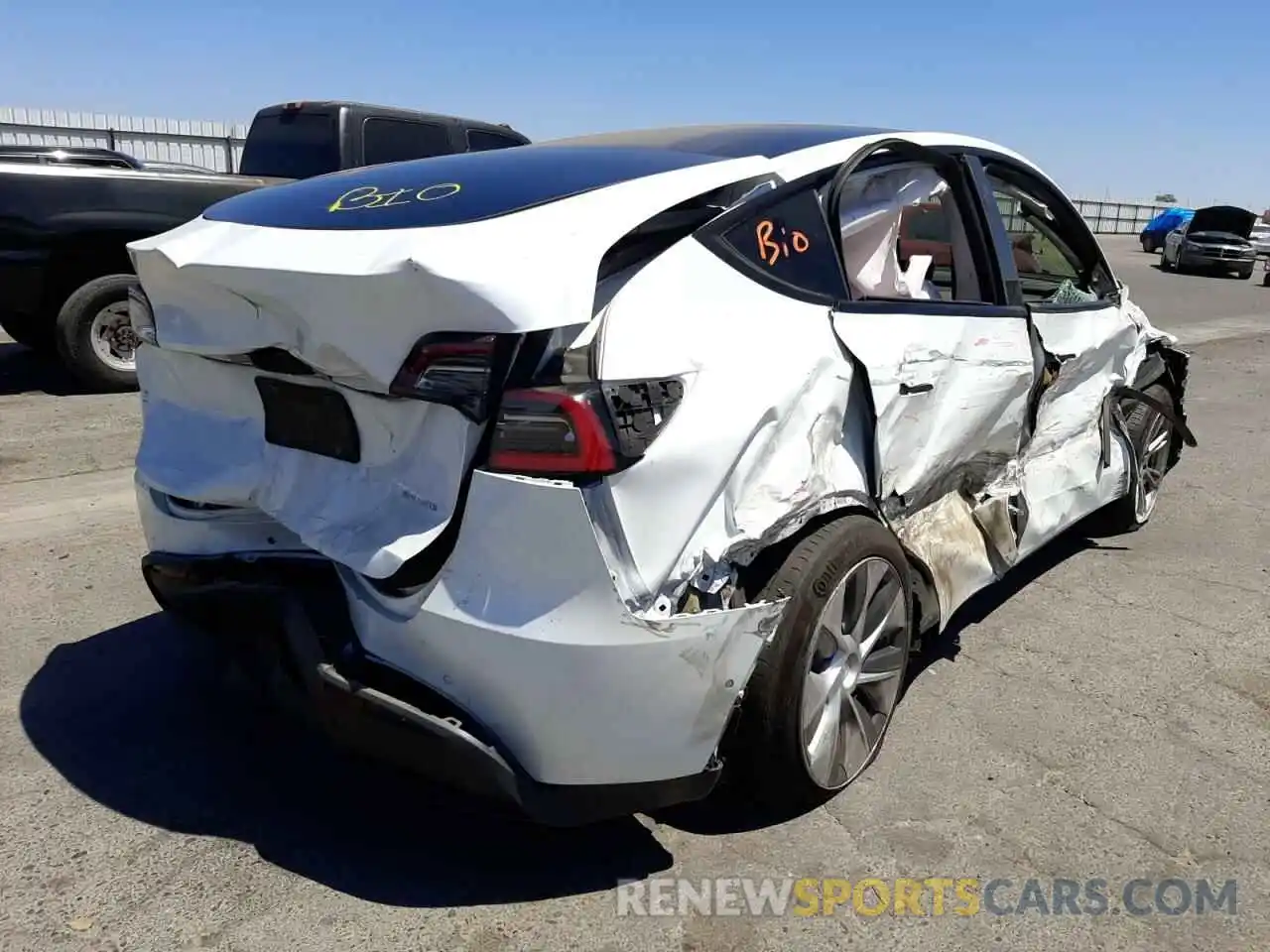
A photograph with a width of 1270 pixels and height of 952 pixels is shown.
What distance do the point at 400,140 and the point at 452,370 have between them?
7.55m

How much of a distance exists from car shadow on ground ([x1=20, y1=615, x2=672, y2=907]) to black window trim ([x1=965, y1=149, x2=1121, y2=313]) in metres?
2.35

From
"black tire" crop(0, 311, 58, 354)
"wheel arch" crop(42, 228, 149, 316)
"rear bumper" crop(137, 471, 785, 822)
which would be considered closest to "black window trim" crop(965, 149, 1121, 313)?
"rear bumper" crop(137, 471, 785, 822)

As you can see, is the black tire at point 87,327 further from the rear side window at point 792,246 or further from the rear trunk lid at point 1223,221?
the rear trunk lid at point 1223,221

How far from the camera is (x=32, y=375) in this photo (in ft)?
27.3

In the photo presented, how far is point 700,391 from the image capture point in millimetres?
2387

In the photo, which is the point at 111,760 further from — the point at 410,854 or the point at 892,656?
the point at 892,656

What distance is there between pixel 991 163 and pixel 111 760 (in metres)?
3.60

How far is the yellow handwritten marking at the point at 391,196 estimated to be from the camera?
269 cm

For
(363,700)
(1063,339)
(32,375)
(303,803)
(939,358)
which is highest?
(939,358)

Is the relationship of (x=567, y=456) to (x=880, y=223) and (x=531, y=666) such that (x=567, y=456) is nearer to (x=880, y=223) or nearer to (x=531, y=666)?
(x=531, y=666)

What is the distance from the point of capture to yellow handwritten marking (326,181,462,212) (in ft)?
8.82

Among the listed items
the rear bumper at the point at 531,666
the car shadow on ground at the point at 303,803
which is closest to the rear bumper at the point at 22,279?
the car shadow on ground at the point at 303,803

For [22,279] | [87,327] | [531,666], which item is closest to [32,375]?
[87,327]

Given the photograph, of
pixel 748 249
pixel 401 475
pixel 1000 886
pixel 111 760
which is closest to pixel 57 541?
pixel 111 760
